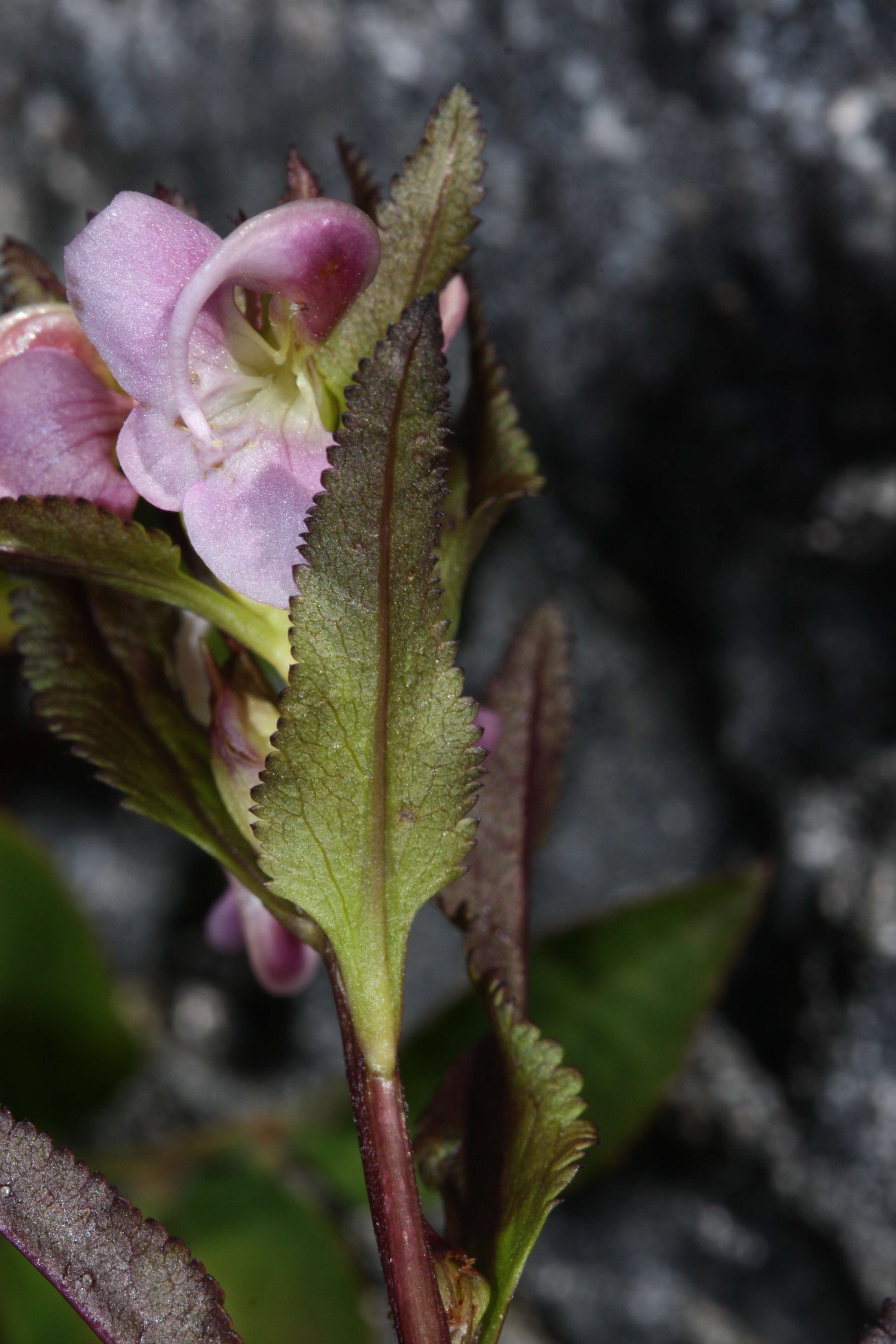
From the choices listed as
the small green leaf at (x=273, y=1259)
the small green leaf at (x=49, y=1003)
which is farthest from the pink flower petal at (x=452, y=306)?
the small green leaf at (x=273, y=1259)

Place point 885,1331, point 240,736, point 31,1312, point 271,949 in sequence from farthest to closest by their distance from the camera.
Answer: point 31,1312, point 271,949, point 240,736, point 885,1331

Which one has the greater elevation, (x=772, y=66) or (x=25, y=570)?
(x=772, y=66)

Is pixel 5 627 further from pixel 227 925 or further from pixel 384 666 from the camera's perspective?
pixel 384 666

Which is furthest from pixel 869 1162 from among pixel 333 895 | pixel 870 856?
pixel 333 895

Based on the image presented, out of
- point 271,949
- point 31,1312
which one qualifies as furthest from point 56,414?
point 31,1312

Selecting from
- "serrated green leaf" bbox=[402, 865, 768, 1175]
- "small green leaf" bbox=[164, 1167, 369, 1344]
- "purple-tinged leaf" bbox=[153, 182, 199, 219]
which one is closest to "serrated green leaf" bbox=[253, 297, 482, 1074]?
"purple-tinged leaf" bbox=[153, 182, 199, 219]

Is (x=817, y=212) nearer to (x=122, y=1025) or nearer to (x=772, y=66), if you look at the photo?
(x=772, y=66)
